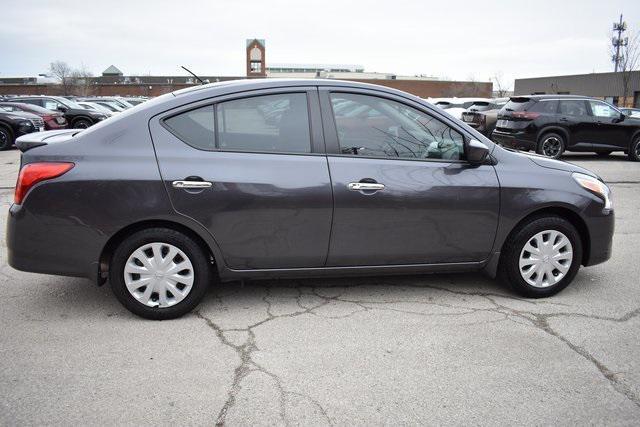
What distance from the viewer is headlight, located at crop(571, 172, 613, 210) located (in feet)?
13.8

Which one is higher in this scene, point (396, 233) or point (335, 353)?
point (396, 233)

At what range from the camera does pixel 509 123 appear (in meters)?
13.2

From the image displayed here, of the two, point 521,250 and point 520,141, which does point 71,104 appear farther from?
point 521,250

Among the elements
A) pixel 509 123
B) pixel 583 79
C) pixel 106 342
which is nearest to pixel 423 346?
pixel 106 342

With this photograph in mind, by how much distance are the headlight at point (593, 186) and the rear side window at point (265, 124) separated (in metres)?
2.18

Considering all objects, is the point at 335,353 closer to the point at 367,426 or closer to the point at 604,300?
the point at 367,426

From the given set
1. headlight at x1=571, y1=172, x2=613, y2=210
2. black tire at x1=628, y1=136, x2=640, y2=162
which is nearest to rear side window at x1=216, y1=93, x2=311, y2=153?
headlight at x1=571, y1=172, x2=613, y2=210

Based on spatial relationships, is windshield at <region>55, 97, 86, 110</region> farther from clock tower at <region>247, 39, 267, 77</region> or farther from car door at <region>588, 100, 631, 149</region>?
clock tower at <region>247, 39, 267, 77</region>

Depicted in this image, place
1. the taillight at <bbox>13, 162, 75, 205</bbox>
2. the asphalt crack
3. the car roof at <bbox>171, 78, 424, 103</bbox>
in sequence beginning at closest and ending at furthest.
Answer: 1. the asphalt crack
2. the taillight at <bbox>13, 162, 75, 205</bbox>
3. the car roof at <bbox>171, 78, 424, 103</bbox>

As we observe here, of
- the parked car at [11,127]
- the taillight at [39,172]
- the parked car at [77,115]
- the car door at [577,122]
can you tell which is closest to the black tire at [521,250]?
the taillight at [39,172]

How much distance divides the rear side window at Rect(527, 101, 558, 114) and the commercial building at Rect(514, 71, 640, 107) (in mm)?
33984

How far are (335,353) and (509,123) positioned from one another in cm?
1136

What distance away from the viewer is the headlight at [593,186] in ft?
13.8

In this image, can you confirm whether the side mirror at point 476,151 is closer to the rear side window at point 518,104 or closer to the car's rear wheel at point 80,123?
the rear side window at point 518,104
